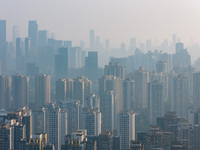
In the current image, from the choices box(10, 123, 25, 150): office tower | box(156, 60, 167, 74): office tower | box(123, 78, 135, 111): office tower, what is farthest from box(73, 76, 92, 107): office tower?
box(10, 123, 25, 150): office tower

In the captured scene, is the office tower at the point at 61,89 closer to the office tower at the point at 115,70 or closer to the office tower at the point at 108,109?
the office tower at the point at 108,109

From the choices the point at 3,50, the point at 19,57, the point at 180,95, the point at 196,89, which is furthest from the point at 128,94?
the point at 19,57

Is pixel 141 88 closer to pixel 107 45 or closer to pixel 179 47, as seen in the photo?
pixel 107 45

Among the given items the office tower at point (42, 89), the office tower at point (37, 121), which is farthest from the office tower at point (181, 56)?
the office tower at point (37, 121)

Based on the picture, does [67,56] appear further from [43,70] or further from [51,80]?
[51,80]

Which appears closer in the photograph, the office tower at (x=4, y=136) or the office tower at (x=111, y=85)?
the office tower at (x=4, y=136)

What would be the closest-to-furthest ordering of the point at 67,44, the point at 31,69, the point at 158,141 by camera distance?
1. the point at 158,141
2. the point at 67,44
3. the point at 31,69

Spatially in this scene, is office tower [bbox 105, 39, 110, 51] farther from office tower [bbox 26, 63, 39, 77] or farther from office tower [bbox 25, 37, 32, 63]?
office tower [bbox 25, 37, 32, 63]

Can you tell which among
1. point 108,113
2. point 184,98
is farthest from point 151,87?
point 108,113
